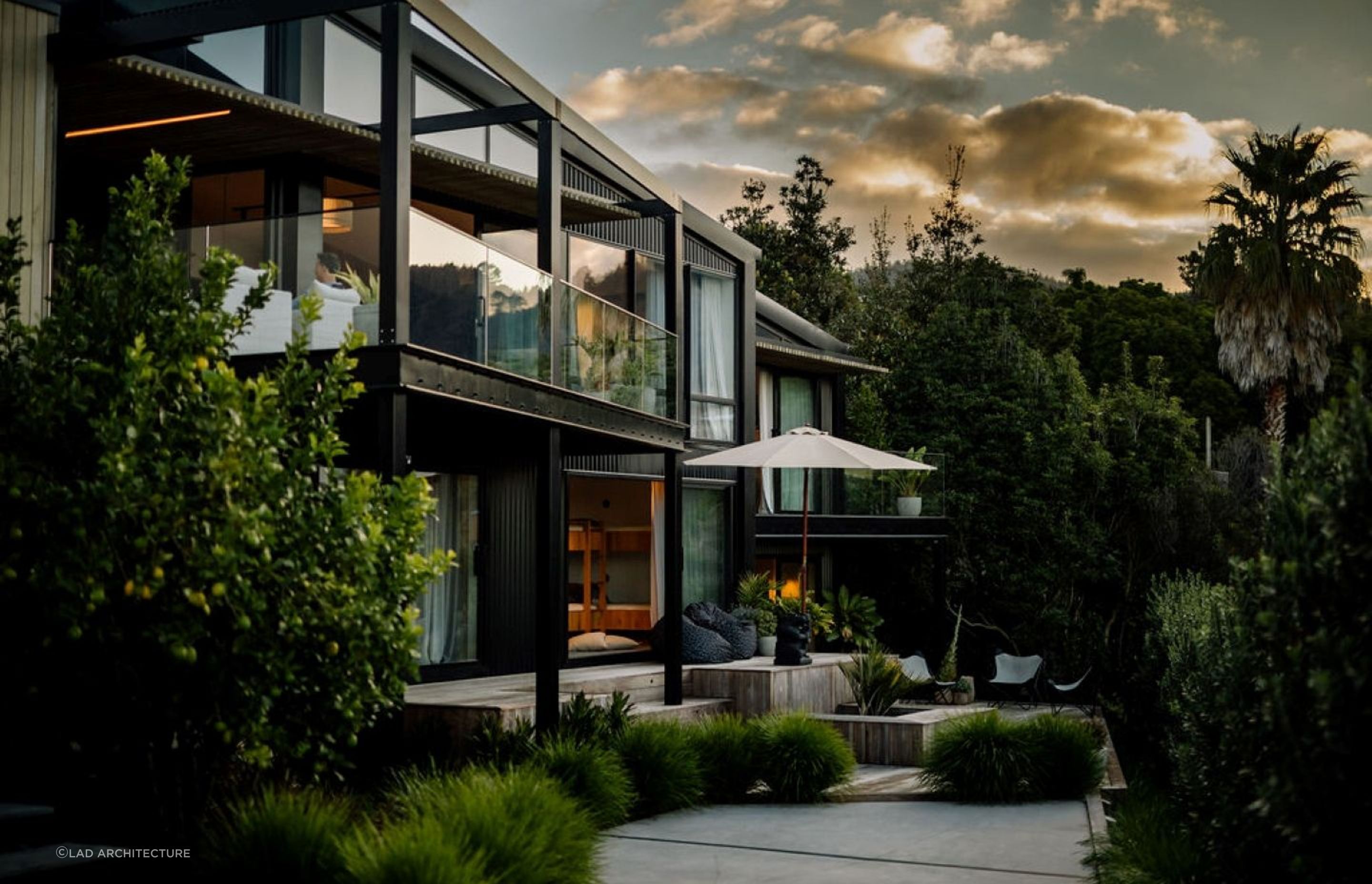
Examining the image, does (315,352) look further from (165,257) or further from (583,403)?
(583,403)

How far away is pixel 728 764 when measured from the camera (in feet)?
36.0

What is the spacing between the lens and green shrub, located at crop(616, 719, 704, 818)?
10.2m

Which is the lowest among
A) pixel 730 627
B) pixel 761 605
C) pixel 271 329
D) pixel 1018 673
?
pixel 1018 673

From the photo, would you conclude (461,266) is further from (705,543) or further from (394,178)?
(705,543)

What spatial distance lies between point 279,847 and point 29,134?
20.8 ft

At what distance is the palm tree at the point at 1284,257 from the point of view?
2788 centimetres

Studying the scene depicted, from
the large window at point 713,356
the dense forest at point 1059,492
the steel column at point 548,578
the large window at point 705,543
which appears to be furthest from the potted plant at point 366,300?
the dense forest at point 1059,492

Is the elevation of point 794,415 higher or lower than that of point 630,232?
lower

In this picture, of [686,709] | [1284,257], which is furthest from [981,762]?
[1284,257]

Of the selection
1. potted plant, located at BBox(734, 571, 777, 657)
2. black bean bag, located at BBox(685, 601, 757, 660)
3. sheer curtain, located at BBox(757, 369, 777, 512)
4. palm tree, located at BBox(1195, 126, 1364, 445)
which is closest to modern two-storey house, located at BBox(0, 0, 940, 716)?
black bean bag, located at BBox(685, 601, 757, 660)

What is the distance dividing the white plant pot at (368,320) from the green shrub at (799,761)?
4.29 m

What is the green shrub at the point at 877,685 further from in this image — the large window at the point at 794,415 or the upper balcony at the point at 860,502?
the large window at the point at 794,415

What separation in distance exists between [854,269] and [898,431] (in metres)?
16.0

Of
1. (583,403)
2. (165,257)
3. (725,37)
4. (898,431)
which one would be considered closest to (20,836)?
(165,257)
